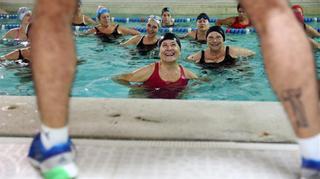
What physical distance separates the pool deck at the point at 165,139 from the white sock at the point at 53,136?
16 centimetres

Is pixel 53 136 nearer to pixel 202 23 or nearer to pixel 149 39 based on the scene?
pixel 149 39

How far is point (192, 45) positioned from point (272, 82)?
6.63 meters

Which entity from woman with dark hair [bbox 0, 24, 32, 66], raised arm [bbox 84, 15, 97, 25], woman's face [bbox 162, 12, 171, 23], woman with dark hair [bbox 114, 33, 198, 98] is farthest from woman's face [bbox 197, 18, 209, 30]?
woman with dark hair [bbox 0, 24, 32, 66]

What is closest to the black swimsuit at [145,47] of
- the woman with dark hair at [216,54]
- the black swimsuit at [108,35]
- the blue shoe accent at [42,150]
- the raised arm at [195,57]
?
the black swimsuit at [108,35]

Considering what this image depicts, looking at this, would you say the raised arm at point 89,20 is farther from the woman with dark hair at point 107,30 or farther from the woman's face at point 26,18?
the woman's face at point 26,18

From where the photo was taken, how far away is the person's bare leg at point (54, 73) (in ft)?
5.41

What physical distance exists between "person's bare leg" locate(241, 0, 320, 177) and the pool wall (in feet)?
32.9

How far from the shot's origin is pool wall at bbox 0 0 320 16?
11.5 m

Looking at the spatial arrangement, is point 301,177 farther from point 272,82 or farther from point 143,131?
point 143,131

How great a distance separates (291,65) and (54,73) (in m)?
0.80

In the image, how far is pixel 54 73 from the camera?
1.65 meters

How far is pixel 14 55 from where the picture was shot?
6.57 m

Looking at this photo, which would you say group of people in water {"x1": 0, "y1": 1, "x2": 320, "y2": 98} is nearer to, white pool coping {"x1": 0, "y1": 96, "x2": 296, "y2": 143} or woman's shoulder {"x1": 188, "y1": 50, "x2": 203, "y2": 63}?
woman's shoulder {"x1": 188, "y1": 50, "x2": 203, "y2": 63}

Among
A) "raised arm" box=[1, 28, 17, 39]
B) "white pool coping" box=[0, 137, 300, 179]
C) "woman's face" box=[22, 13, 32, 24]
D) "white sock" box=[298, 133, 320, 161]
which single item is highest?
"woman's face" box=[22, 13, 32, 24]
